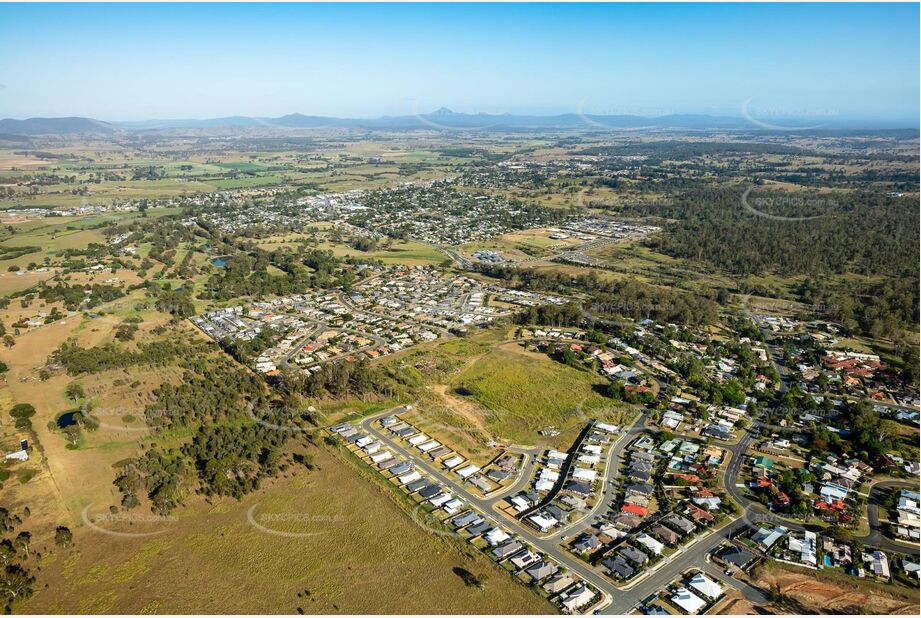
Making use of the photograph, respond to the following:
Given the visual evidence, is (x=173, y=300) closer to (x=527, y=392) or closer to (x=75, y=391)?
(x=75, y=391)

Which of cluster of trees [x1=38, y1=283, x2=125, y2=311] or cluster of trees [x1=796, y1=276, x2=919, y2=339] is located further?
cluster of trees [x1=38, y1=283, x2=125, y2=311]

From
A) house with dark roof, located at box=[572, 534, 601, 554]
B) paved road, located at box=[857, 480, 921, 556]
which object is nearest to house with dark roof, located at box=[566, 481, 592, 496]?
house with dark roof, located at box=[572, 534, 601, 554]

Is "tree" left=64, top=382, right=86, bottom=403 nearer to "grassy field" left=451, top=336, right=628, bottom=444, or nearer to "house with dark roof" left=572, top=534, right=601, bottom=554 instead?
"grassy field" left=451, top=336, right=628, bottom=444

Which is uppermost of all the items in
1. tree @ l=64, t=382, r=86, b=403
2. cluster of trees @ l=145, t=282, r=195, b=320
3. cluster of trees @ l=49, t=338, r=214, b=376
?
cluster of trees @ l=145, t=282, r=195, b=320

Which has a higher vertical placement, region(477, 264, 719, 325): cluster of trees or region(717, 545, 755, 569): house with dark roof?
region(477, 264, 719, 325): cluster of trees

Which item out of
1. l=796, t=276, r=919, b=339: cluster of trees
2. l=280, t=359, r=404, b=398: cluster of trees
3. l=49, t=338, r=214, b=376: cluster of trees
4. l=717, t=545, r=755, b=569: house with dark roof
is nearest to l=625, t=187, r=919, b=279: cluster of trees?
l=796, t=276, r=919, b=339: cluster of trees

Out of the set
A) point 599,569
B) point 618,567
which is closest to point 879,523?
point 618,567

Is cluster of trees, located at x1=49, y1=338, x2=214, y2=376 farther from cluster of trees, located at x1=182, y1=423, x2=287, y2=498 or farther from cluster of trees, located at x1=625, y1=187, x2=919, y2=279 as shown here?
cluster of trees, located at x1=625, y1=187, x2=919, y2=279

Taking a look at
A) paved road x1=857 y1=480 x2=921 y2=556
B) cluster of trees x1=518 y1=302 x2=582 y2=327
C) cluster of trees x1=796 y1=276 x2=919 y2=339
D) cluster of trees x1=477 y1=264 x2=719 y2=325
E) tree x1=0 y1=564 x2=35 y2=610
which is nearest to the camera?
tree x1=0 y1=564 x2=35 y2=610

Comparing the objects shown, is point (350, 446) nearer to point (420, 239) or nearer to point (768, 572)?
point (768, 572)

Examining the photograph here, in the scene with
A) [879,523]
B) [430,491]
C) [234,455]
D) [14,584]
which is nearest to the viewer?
[14,584]

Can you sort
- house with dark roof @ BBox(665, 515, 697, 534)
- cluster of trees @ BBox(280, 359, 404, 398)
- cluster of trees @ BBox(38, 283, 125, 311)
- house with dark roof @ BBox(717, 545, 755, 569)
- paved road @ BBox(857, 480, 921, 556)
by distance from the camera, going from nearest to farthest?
house with dark roof @ BBox(717, 545, 755, 569) → paved road @ BBox(857, 480, 921, 556) → house with dark roof @ BBox(665, 515, 697, 534) → cluster of trees @ BBox(280, 359, 404, 398) → cluster of trees @ BBox(38, 283, 125, 311)
